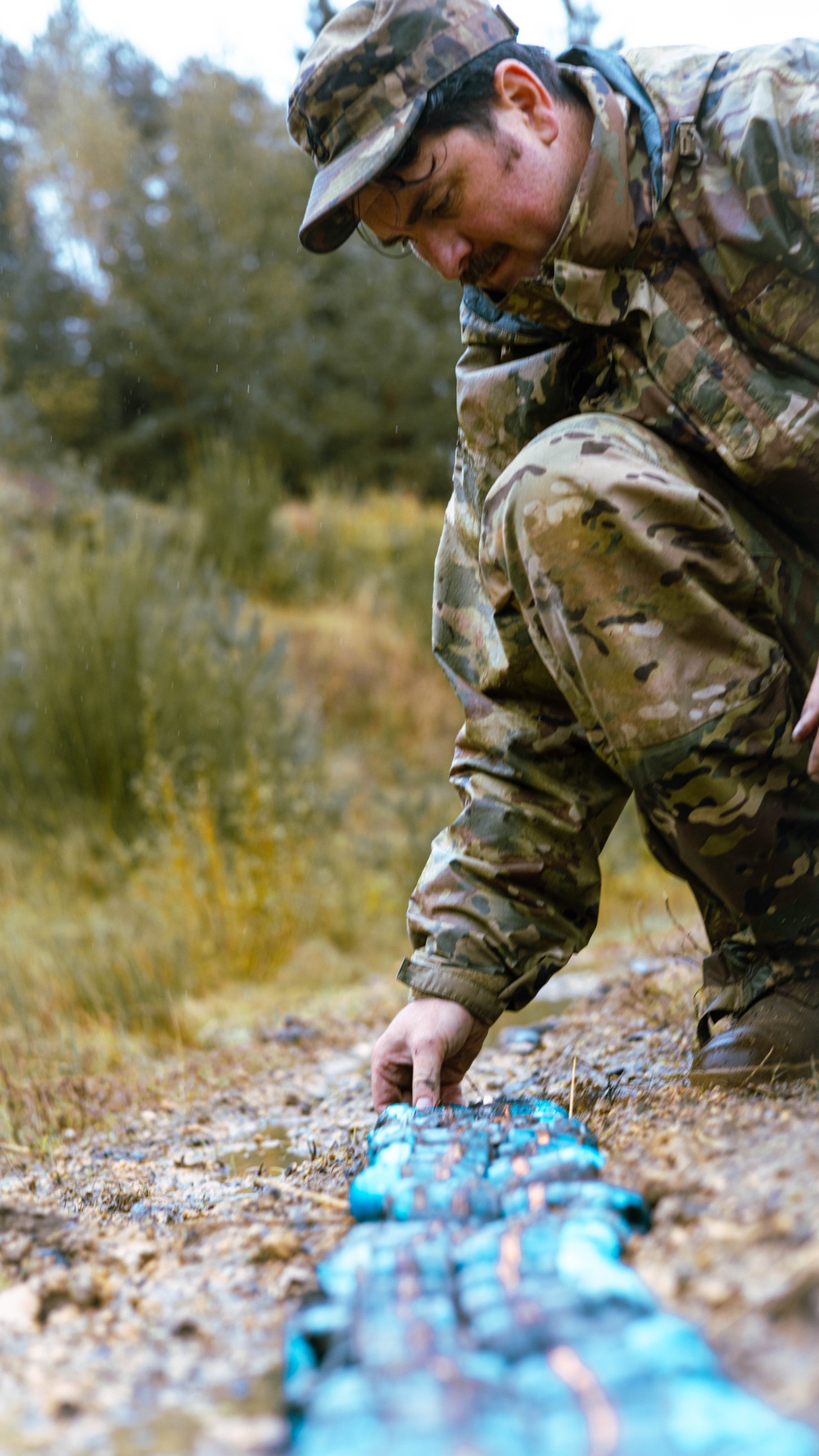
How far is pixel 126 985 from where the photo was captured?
132 inches

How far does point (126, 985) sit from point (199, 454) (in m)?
9.65

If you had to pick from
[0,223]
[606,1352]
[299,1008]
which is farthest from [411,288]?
[606,1352]

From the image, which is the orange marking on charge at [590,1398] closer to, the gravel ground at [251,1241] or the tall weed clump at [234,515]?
the gravel ground at [251,1241]

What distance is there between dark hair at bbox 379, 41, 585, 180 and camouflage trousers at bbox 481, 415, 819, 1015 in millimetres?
516

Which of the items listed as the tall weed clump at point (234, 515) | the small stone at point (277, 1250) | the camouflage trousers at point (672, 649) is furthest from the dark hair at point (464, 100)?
the tall weed clump at point (234, 515)

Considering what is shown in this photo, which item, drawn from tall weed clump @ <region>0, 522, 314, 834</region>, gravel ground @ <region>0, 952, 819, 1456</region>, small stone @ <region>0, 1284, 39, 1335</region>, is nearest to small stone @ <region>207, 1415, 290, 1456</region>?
gravel ground @ <region>0, 952, 819, 1456</region>

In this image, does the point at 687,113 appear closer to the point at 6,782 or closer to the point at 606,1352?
the point at 606,1352

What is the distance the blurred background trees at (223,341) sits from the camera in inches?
528

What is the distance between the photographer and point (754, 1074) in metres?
1.82

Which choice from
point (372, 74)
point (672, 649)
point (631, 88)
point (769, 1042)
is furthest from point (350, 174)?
point (769, 1042)

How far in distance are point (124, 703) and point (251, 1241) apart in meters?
3.83

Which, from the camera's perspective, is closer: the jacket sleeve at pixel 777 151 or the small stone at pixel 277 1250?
the small stone at pixel 277 1250

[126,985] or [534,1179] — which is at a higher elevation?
[534,1179]

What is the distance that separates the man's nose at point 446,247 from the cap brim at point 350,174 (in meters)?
0.13
